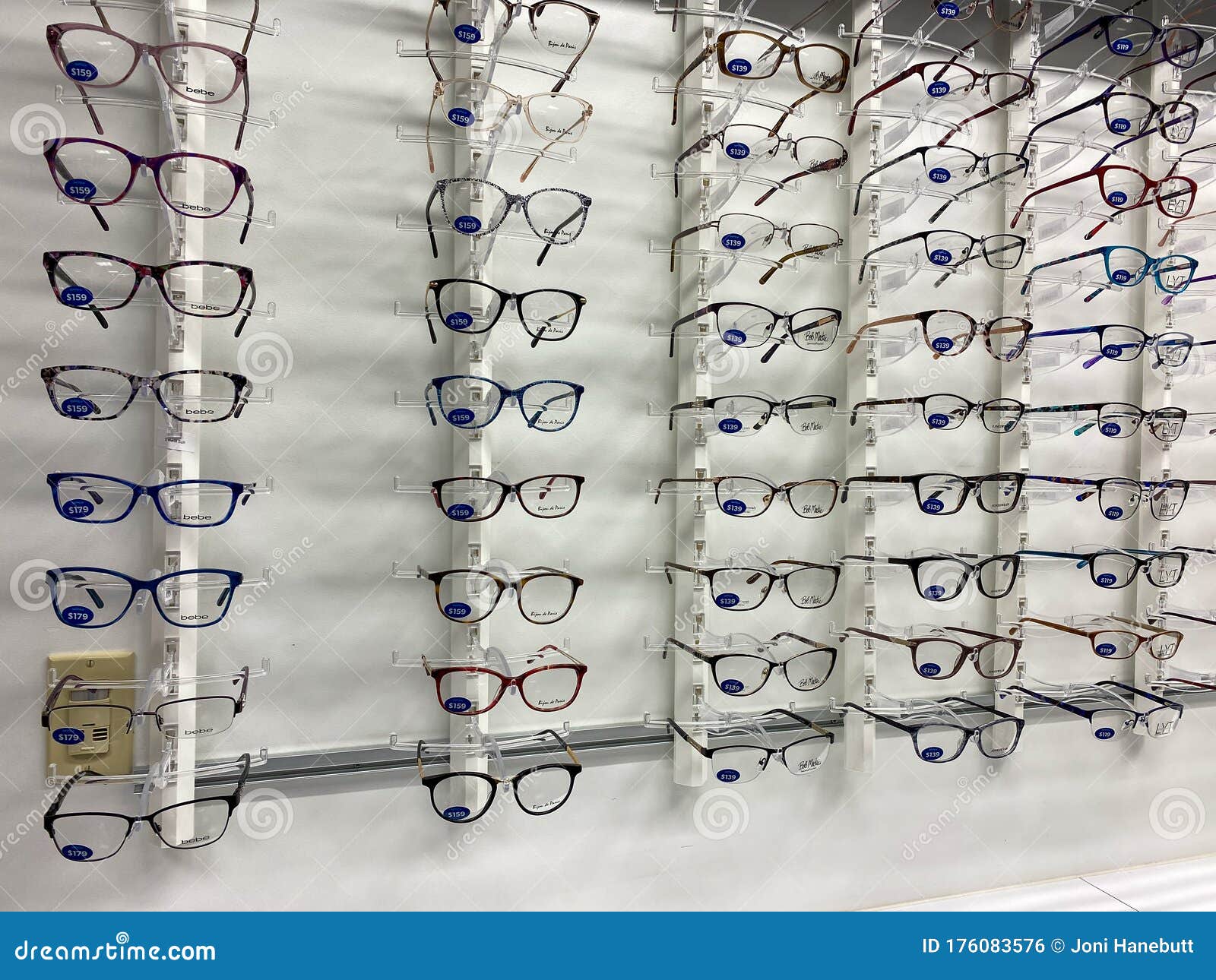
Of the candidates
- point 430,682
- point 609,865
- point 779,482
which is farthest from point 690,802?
point 779,482

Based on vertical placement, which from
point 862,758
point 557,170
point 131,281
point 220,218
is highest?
point 557,170

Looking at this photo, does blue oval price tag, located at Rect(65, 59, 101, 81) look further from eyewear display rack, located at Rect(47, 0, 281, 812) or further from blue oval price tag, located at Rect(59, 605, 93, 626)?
blue oval price tag, located at Rect(59, 605, 93, 626)

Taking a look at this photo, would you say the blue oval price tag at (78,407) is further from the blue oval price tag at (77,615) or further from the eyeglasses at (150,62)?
the eyeglasses at (150,62)

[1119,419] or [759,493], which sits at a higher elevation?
[1119,419]

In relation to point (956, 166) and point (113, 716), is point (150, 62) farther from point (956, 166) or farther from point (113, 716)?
point (956, 166)

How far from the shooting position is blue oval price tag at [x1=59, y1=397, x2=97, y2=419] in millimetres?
1470

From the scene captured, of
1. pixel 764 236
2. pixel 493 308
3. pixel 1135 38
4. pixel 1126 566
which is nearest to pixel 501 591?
pixel 493 308

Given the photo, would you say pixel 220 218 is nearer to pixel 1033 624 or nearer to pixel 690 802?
pixel 690 802

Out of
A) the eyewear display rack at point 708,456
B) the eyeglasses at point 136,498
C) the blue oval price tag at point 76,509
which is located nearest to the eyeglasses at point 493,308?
the eyewear display rack at point 708,456

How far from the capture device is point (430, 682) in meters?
1.79

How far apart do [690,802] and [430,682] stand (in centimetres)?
73

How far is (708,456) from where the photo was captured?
1849mm

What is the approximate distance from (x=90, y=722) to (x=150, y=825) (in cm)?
25

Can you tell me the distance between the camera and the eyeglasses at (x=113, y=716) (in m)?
1.54
